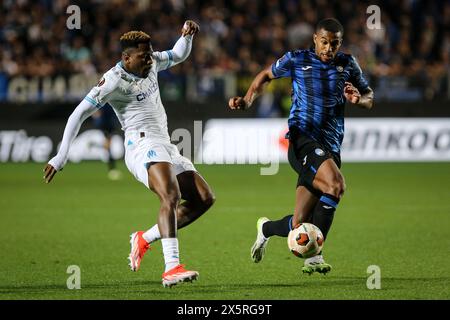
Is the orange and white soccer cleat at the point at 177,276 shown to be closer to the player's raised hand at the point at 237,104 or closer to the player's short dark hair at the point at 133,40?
the player's raised hand at the point at 237,104

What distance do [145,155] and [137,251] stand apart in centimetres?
91

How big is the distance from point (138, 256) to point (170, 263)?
0.84m

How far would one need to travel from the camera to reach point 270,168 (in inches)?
779

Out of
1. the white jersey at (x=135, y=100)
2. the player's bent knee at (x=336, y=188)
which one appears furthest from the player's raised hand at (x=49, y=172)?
the player's bent knee at (x=336, y=188)

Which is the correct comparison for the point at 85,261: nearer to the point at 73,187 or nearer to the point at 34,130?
the point at 73,187

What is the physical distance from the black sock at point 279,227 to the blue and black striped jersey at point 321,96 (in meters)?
0.77

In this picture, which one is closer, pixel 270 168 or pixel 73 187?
pixel 73 187

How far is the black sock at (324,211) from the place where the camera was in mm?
7768

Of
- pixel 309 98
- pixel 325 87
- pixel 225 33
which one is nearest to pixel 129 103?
pixel 309 98

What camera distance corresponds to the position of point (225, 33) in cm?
2370

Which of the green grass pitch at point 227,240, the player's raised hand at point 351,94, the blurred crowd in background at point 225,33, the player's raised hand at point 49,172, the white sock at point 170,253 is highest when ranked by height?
the blurred crowd in background at point 225,33

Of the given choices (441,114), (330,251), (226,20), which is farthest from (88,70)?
(330,251)

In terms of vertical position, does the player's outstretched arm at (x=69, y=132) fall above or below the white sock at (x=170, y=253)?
above
